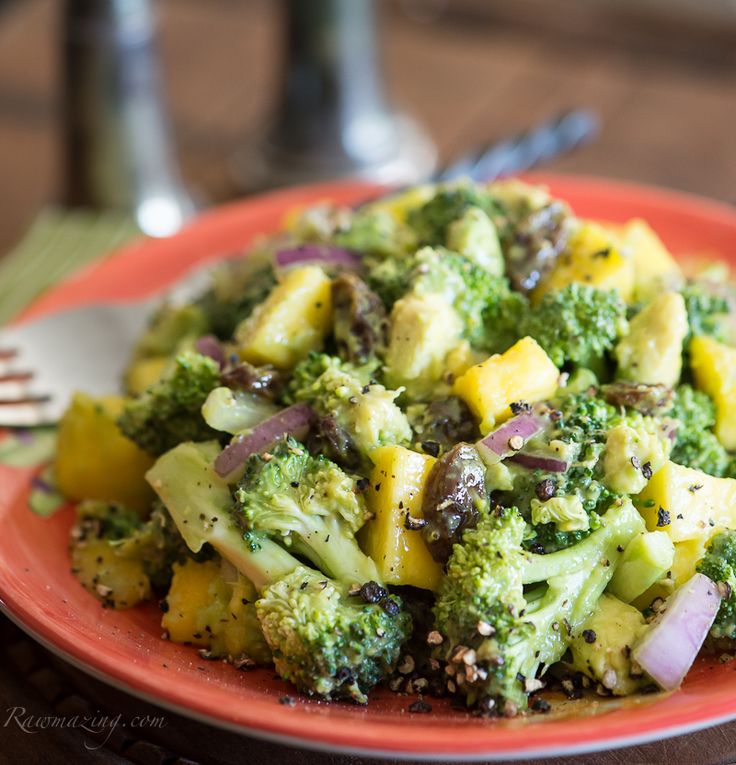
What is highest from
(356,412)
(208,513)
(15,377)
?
(356,412)

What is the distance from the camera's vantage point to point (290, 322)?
2289 millimetres

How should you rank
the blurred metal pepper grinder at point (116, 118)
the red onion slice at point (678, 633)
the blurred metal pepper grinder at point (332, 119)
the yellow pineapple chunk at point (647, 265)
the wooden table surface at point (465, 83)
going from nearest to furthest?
the red onion slice at point (678, 633) → the yellow pineapple chunk at point (647, 265) → the blurred metal pepper grinder at point (116, 118) → the blurred metal pepper grinder at point (332, 119) → the wooden table surface at point (465, 83)

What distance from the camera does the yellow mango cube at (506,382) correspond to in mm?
2059

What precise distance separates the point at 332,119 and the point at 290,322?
222cm

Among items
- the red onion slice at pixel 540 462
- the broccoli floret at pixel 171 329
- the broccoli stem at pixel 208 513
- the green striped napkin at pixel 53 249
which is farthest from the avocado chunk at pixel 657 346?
the green striped napkin at pixel 53 249

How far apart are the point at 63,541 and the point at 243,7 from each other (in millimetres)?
4066

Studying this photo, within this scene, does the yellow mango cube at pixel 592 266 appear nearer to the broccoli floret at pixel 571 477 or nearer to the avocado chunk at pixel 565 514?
the broccoli floret at pixel 571 477

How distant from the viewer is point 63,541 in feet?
7.75

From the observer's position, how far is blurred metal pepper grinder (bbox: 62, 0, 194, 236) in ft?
12.1

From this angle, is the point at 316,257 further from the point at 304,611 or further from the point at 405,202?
the point at 304,611

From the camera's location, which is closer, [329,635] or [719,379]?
[329,635]

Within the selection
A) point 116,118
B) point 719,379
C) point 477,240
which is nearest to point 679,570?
point 719,379

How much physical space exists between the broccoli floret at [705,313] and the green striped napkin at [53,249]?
6.48 feet

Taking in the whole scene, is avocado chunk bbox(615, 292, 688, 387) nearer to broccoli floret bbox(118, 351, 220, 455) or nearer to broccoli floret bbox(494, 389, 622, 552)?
broccoli floret bbox(494, 389, 622, 552)
